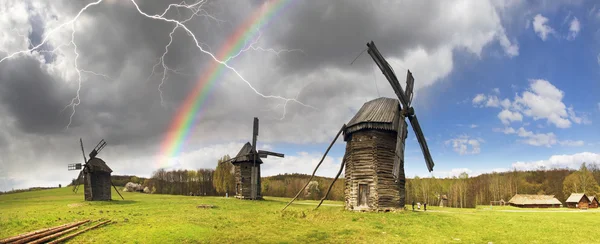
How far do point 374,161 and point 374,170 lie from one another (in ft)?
2.75

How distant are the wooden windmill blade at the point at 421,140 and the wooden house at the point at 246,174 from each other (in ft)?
101

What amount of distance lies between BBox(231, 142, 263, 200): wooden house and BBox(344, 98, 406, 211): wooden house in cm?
2674

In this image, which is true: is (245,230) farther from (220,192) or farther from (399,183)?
(220,192)

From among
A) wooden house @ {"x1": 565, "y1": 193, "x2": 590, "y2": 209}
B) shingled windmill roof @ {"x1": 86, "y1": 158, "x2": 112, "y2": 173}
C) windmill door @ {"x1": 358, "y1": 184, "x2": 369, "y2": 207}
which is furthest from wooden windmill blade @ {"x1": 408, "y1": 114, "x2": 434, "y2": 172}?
wooden house @ {"x1": 565, "y1": 193, "x2": 590, "y2": 209}

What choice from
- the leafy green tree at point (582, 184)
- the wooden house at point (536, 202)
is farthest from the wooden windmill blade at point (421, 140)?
the leafy green tree at point (582, 184)

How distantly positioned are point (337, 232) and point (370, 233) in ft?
6.52

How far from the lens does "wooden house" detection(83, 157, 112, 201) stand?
4875 cm

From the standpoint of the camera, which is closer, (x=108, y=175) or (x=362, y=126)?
(x=362, y=126)

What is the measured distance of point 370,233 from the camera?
1948cm

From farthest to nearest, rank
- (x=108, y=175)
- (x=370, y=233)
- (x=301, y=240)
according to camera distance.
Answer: (x=108, y=175) < (x=370, y=233) < (x=301, y=240)

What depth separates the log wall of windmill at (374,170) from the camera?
29938 millimetres

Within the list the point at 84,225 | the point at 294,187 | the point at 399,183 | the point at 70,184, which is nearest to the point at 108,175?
the point at 84,225

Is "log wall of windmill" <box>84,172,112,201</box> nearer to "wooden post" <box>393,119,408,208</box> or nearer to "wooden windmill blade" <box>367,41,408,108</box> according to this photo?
"wooden post" <box>393,119,408,208</box>

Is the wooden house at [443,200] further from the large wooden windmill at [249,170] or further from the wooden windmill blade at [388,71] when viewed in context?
the wooden windmill blade at [388,71]
